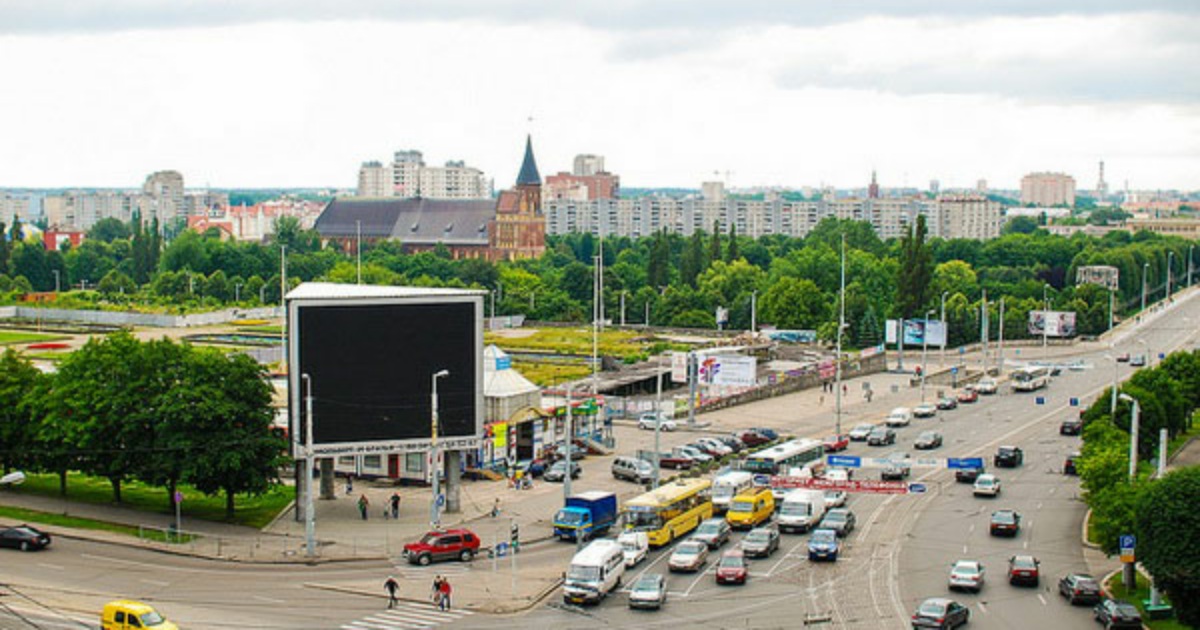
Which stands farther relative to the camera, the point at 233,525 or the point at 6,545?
the point at 233,525

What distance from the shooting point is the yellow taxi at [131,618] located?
35906 mm

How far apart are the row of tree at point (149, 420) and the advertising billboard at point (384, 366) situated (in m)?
2.12

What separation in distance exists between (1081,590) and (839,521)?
415 inches

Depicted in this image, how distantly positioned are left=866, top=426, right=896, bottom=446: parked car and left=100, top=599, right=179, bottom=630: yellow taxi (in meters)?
44.6

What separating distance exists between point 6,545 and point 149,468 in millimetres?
5756

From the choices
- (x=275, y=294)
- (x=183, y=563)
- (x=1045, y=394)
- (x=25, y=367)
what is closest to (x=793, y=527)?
(x=183, y=563)

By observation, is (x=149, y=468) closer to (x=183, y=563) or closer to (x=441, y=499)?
(x=183, y=563)

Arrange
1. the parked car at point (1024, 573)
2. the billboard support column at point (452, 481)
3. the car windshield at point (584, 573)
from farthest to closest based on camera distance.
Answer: the billboard support column at point (452, 481) → the parked car at point (1024, 573) → the car windshield at point (584, 573)

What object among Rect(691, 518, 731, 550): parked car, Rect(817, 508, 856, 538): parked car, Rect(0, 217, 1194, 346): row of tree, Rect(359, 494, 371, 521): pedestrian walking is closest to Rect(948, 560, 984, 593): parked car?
Rect(817, 508, 856, 538): parked car

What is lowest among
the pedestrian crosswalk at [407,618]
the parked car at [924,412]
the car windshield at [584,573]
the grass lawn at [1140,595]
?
the parked car at [924,412]

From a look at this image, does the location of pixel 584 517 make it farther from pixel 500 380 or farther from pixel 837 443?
pixel 837 443

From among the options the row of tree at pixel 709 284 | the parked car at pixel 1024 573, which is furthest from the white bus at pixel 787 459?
the row of tree at pixel 709 284

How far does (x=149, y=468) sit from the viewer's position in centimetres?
5072

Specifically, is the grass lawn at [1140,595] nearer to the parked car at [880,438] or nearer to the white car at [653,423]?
the parked car at [880,438]
